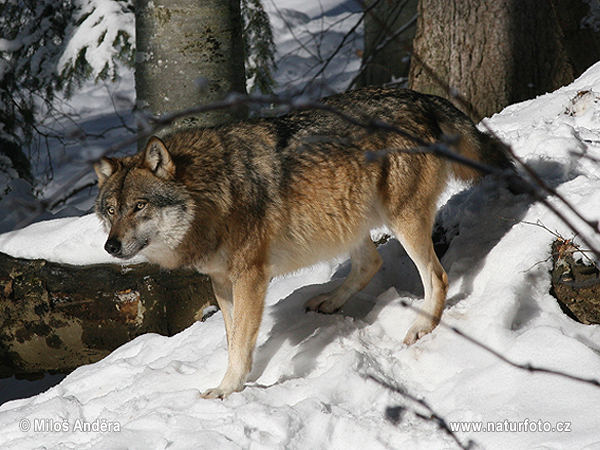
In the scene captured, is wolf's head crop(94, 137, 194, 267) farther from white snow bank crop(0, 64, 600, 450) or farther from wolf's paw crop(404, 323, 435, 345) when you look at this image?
wolf's paw crop(404, 323, 435, 345)

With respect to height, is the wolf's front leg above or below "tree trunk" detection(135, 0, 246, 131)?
below

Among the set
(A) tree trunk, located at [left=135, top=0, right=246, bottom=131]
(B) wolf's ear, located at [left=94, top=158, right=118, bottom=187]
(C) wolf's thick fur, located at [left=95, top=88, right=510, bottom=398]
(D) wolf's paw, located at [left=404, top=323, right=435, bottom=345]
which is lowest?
(D) wolf's paw, located at [left=404, top=323, right=435, bottom=345]

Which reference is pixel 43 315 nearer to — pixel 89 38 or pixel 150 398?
pixel 150 398

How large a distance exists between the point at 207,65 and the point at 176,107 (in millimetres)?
476

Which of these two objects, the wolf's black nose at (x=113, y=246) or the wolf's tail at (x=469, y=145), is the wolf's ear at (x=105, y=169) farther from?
the wolf's tail at (x=469, y=145)

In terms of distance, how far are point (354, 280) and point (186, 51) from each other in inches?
98.7

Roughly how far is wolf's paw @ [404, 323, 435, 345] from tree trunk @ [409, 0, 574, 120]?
3357 mm

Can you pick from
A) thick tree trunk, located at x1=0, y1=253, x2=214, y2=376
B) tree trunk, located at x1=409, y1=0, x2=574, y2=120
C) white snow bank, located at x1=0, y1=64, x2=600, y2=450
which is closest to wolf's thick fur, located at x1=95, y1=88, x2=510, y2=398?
white snow bank, located at x1=0, y1=64, x2=600, y2=450

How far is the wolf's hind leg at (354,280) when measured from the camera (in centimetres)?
448

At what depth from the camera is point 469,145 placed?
446 cm

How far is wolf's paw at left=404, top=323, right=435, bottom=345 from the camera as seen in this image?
3.93m

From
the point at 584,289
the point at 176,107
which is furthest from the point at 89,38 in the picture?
the point at 584,289

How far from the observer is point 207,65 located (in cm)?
526

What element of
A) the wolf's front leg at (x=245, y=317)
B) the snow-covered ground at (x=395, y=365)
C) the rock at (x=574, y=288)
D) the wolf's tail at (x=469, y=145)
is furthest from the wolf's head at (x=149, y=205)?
the rock at (x=574, y=288)
